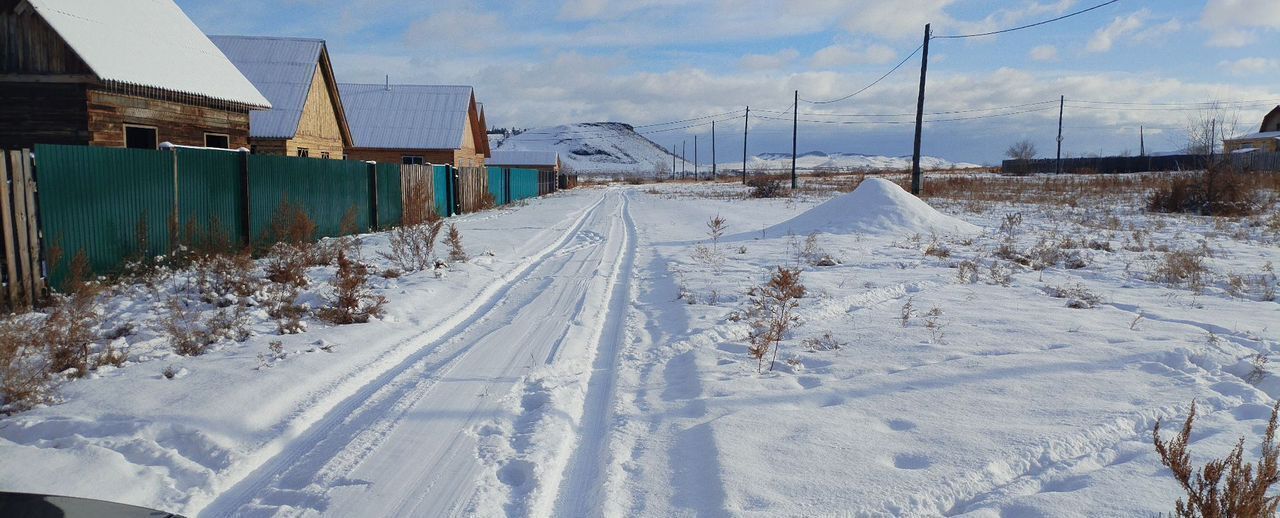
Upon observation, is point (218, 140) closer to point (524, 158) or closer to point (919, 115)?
point (919, 115)

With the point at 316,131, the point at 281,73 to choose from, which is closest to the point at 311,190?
the point at 316,131

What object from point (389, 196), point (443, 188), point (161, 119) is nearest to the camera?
point (161, 119)

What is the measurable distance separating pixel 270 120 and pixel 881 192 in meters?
19.9

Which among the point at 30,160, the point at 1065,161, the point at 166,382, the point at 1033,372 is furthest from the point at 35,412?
the point at 1065,161

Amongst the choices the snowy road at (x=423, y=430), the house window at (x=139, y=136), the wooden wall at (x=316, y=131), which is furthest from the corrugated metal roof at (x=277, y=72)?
the snowy road at (x=423, y=430)

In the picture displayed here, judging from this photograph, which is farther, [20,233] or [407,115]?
[407,115]

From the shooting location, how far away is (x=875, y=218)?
1571 centimetres

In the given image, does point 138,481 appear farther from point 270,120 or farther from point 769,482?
point 270,120

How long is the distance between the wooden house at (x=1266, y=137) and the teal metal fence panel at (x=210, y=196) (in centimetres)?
7239

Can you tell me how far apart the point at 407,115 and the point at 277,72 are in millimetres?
10117

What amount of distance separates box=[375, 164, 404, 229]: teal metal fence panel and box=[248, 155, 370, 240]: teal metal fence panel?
658 mm

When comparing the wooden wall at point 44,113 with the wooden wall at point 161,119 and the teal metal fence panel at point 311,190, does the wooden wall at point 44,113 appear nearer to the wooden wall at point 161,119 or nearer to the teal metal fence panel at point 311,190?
the wooden wall at point 161,119

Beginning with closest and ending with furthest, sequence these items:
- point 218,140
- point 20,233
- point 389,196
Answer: point 20,233
point 389,196
point 218,140

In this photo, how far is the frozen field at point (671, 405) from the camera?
3.45m
